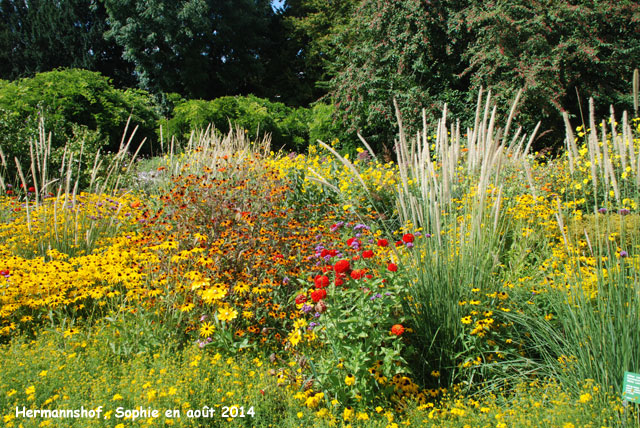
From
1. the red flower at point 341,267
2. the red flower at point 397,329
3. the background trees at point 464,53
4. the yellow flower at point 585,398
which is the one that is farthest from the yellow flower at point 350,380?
the background trees at point 464,53

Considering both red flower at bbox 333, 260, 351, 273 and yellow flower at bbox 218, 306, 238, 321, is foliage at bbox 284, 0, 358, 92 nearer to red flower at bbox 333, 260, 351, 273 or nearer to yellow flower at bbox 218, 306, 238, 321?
yellow flower at bbox 218, 306, 238, 321

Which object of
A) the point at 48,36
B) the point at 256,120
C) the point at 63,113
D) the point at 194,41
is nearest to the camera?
the point at 63,113

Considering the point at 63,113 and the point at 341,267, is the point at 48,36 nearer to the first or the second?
the point at 63,113

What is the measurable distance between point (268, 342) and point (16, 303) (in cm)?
170

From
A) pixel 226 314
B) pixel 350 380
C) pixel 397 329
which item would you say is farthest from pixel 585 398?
pixel 226 314

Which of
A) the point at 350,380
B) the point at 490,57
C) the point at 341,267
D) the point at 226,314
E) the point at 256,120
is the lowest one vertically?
the point at 350,380

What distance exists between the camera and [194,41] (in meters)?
19.1

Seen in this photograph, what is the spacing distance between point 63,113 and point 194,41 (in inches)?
465

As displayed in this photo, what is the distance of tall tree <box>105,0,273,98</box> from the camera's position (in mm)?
17828

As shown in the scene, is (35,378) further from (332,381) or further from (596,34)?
(596,34)

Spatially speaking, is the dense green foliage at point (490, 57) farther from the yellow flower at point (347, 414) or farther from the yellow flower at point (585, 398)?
the yellow flower at point (347, 414)

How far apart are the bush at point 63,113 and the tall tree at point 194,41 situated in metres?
7.80

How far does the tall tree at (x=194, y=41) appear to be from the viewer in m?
17.8

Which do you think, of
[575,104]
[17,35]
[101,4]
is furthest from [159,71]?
[575,104]
